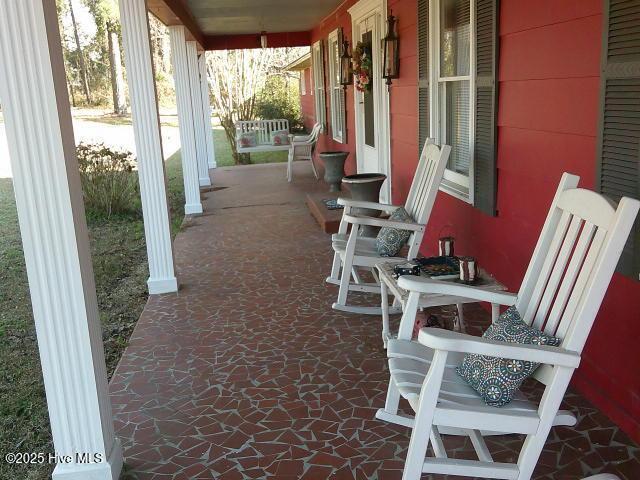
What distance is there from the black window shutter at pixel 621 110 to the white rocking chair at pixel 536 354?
20 cm

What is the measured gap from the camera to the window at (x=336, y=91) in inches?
347

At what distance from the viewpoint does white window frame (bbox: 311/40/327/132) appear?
34.7 ft

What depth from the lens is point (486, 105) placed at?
345 cm

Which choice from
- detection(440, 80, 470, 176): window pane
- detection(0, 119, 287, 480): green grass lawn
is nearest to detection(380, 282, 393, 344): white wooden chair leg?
detection(440, 80, 470, 176): window pane

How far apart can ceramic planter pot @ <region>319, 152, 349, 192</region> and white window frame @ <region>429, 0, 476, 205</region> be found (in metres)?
3.36

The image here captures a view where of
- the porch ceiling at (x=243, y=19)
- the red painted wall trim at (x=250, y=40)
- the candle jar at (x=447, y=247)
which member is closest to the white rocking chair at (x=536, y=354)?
the candle jar at (x=447, y=247)

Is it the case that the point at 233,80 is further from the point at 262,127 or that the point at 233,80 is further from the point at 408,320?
the point at 408,320

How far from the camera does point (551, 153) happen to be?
2854mm

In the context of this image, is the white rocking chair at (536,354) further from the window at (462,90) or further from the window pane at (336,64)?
the window pane at (336,64)

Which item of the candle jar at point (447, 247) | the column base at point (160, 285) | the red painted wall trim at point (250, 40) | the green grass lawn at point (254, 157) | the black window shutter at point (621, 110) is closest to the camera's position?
the black window shutter at point (621, 110)

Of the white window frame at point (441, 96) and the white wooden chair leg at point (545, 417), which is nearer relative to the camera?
the white wooden chair leg at point (545, 417)

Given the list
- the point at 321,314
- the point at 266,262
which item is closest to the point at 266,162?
the point at 266,262

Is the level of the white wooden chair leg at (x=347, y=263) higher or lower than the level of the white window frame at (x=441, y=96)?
lower

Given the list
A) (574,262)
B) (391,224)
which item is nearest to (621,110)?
(574,262)
